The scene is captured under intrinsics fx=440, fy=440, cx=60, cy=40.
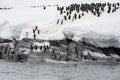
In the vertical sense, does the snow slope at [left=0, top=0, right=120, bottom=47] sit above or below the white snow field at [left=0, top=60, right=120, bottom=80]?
above

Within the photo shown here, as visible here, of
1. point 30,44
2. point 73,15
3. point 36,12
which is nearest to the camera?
point 30,44

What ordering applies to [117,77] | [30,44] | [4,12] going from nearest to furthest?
[117,77] < [30,44] < [4,12]

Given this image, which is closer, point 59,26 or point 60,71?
point 60,71

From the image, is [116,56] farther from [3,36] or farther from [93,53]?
[3,36]

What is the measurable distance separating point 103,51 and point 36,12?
20.4 m

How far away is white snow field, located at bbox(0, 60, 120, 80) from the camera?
38.7 meters

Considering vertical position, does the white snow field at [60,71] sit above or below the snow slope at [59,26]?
below

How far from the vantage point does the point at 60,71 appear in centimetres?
4322

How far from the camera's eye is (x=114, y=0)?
2808 inches

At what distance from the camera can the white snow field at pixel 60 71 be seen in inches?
1523

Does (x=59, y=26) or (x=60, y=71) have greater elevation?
(x=59, y=26)

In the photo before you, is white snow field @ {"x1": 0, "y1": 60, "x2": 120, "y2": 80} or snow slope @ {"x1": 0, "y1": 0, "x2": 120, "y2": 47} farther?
snow slope @ {"x1": 0, "y1": 0, "x2": 120, "y2": 47}

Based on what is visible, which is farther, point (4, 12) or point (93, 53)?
point (4, 12)

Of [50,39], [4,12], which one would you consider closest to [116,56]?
[50,39]
